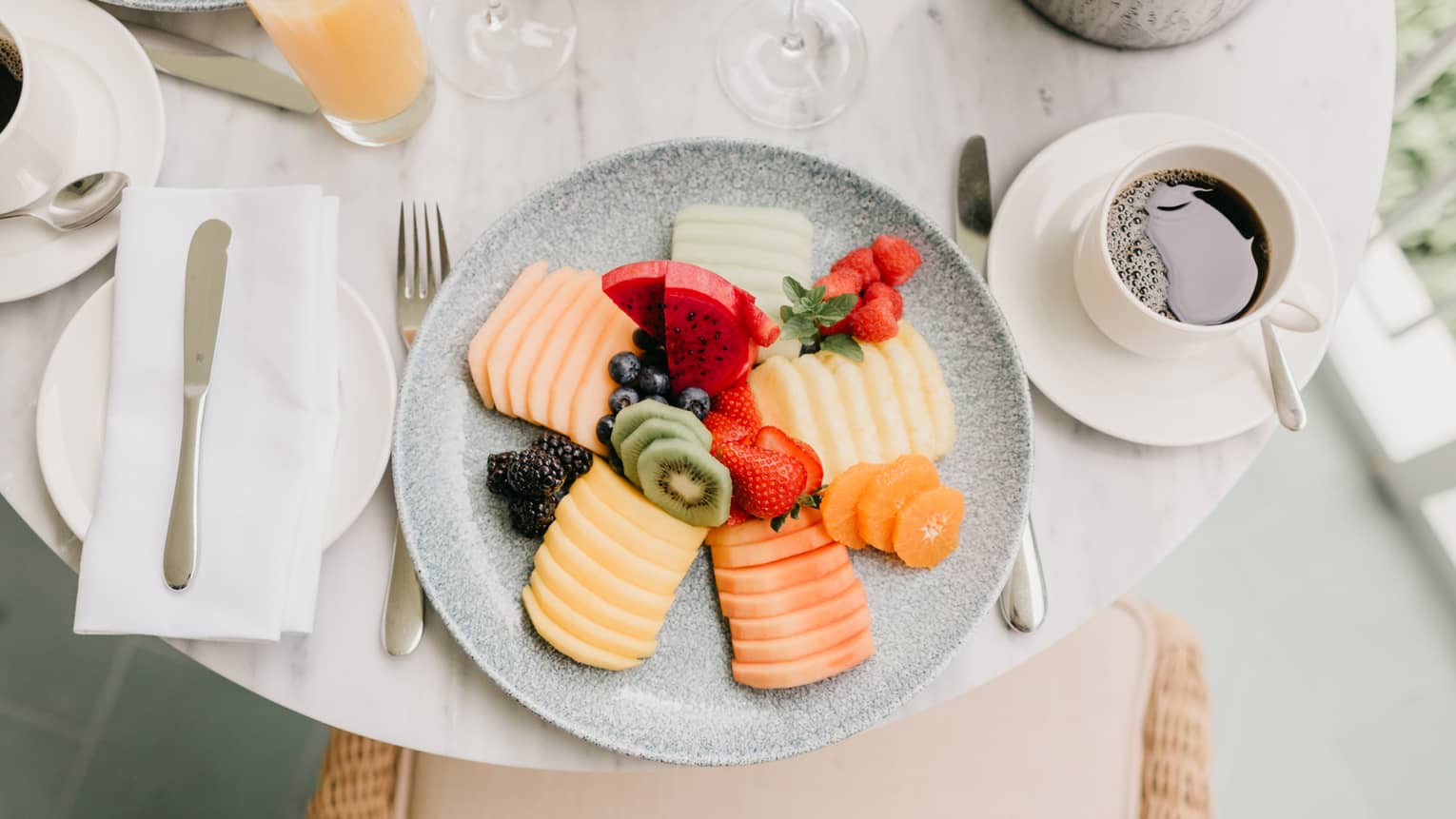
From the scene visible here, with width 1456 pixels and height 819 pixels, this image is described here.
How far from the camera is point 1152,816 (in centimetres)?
114

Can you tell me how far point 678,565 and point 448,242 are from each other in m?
0.42

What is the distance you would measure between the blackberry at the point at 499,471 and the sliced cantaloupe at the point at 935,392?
0.40 m

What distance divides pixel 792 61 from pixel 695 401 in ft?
1.36

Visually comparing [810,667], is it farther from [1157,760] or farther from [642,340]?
[1157,760]

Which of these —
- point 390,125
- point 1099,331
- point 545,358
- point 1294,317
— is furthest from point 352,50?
point 1294,317

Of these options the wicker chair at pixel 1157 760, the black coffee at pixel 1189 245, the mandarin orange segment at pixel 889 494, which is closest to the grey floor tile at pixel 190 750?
the wicker chair at pixel 1157 760

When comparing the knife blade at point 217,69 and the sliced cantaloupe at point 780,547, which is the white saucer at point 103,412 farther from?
the sliced cantaloupe at point 780,547

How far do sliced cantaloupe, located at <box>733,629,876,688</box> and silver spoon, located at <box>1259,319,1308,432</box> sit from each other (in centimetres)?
45

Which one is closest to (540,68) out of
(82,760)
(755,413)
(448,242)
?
(448,242)

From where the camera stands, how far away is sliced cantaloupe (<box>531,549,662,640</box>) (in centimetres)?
90

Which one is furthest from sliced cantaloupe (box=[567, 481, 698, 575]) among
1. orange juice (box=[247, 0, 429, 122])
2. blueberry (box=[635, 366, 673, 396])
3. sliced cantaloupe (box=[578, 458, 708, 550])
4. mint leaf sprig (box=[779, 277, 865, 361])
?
orange juice (box=[247, 0, 429, 122])

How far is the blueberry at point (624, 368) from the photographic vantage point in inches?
37.6

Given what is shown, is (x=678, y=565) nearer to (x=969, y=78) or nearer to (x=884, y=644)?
(x=884, y=644)

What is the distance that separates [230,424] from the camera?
0.91 metres
